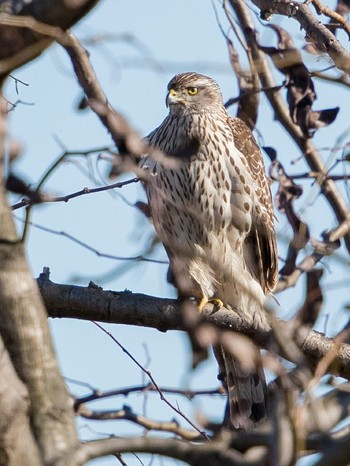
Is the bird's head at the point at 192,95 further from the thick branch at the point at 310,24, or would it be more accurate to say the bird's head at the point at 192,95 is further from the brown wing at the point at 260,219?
the thick branch at the point at 310,24

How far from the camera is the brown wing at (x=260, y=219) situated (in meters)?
6.34

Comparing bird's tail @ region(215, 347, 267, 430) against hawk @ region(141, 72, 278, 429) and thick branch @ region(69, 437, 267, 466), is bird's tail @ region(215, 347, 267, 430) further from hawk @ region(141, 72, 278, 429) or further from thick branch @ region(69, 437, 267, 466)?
thick branch @ region(69, 437, 267, 466)

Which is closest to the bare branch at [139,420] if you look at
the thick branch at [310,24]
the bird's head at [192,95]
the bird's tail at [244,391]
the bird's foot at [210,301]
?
the bird's foot at [210,301]

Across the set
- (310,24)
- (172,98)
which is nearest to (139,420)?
(310,24)

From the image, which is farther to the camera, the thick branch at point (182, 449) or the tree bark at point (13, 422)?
the tree bark at point (13, 422)

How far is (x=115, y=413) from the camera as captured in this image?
4461mm

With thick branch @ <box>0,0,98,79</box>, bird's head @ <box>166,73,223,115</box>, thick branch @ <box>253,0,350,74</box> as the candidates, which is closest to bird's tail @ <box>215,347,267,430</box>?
bird's head @ <box>166,73,223,115</box>

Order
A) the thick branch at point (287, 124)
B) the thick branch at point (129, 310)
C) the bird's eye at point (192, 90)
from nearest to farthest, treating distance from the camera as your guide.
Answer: the thick branch at point (129, 310) → the thick branch at point (287, 124) → the bird's eye at point (192, 90)

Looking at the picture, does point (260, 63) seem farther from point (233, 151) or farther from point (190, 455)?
point (190, 455)

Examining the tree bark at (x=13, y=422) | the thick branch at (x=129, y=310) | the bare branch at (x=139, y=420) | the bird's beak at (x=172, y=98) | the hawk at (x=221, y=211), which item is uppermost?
the bird's beak at (x=172, y=98)

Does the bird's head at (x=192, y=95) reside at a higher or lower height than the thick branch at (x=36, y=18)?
higher

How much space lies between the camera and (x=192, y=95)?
6.75 meters

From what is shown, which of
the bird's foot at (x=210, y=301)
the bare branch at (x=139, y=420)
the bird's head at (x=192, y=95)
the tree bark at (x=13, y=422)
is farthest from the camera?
the bird's head at (x=192, y=95)

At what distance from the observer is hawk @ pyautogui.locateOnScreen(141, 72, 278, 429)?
6.03m
